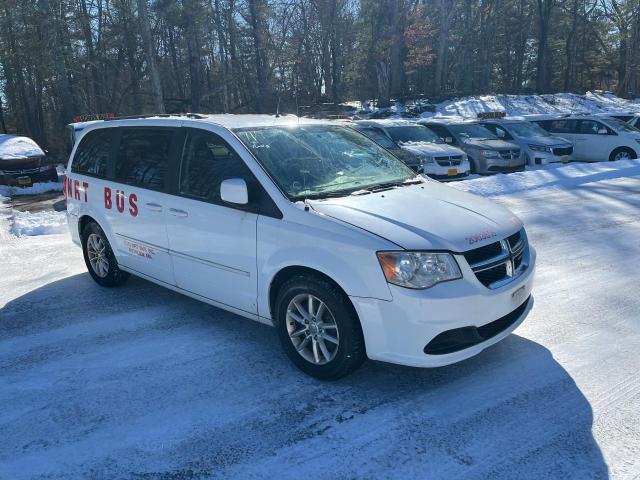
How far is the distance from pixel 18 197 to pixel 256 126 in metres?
12.2

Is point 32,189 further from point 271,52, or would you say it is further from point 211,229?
point 271,52

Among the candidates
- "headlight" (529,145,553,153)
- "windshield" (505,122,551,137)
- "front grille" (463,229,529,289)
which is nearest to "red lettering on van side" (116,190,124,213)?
"front grille" (463,229,529,289)

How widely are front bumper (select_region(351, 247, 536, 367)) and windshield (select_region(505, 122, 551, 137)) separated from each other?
1472cm

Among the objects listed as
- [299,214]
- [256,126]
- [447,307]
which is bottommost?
[447,307]

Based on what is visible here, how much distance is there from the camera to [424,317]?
10.8ft

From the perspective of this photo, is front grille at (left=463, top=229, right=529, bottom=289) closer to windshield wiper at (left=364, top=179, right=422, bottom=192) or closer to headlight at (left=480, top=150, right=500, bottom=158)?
windshield wiper at (left=364, top=179, right=422, bottom=192)

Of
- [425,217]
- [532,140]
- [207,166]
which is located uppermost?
[207,166]

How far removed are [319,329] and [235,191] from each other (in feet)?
3.79

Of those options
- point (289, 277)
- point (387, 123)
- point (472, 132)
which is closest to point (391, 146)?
point (387, 123)

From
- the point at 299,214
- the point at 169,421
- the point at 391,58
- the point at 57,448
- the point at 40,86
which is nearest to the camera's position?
the point at 57,448

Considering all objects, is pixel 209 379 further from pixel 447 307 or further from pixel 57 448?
pixel 447 307

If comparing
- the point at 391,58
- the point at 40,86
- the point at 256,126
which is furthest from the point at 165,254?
the point at 391,58

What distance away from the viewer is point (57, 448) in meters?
3.11

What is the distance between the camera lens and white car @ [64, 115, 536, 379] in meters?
3.36
